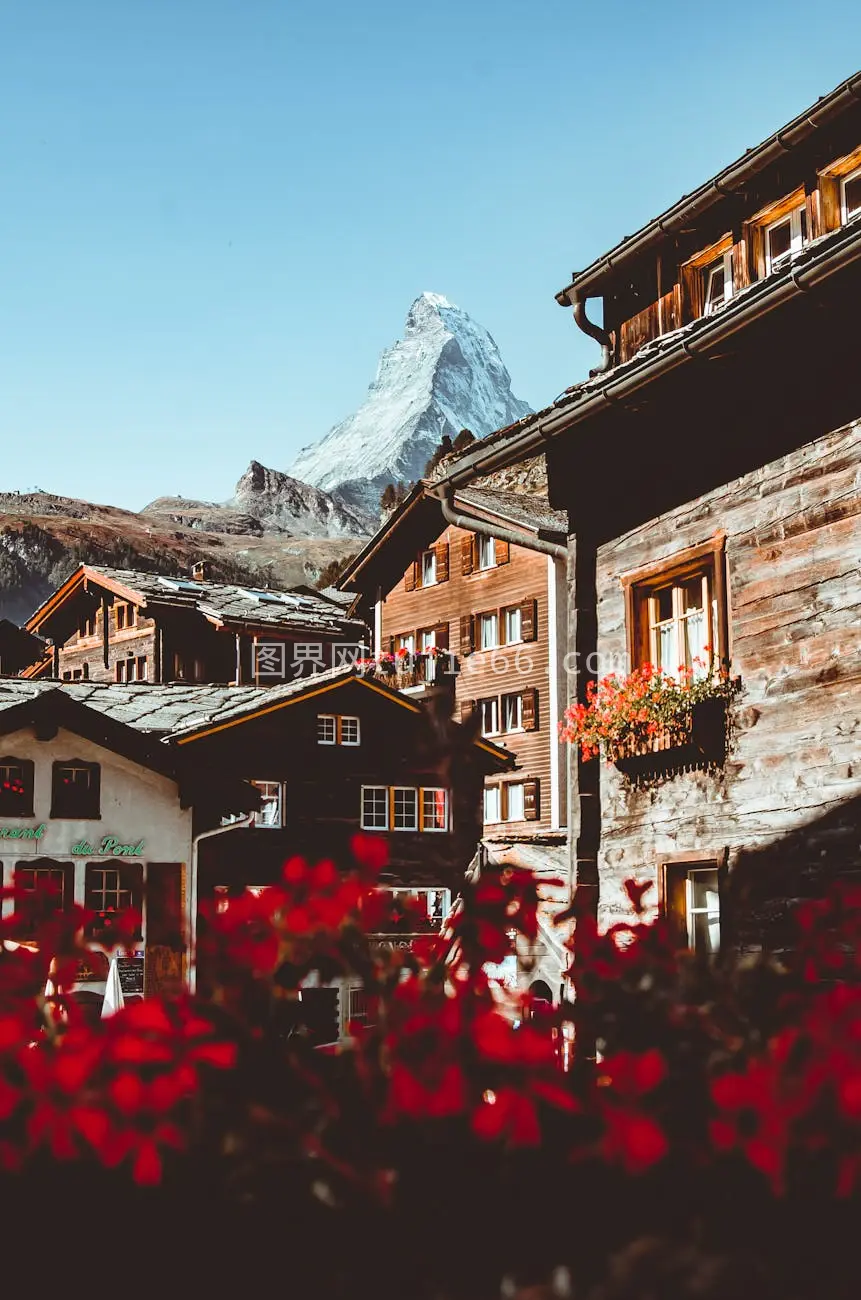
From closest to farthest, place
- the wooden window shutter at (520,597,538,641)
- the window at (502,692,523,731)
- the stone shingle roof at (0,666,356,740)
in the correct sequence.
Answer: the stone shingle roof at (0,666,356,740) → the wooden window shutter at (520,597,538,641) → the window at (502,692,523,731)

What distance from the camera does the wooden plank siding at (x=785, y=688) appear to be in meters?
8.94

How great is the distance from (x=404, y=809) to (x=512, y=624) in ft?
23.4

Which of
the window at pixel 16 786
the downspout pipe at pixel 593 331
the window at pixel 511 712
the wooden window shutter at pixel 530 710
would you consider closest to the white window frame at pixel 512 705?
the window at pixel 511 712

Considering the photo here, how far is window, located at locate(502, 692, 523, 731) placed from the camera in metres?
39.7

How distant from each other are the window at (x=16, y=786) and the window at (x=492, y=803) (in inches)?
571

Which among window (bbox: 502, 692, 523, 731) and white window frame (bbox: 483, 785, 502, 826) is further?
window (bbox: 502, 692, 523, 731)

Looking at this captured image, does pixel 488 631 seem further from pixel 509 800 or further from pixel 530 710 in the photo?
pixel 509 800

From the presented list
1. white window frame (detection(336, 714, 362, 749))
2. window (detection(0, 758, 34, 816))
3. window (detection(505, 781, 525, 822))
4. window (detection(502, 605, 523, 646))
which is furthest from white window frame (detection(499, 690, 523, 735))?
window (detection(0, 758, 34, 816))

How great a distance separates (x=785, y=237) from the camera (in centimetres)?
1266

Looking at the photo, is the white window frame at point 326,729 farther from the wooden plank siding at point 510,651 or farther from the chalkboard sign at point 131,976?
the chalkboard sign at point 131,976

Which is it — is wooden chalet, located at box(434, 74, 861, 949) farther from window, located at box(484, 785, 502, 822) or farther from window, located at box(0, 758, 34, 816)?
window, located at box(484, 785, 502, 822)

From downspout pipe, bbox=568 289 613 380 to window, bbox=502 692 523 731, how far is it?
25.0m

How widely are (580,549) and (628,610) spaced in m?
0.81

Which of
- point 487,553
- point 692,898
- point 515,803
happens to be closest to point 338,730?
point 515,803
